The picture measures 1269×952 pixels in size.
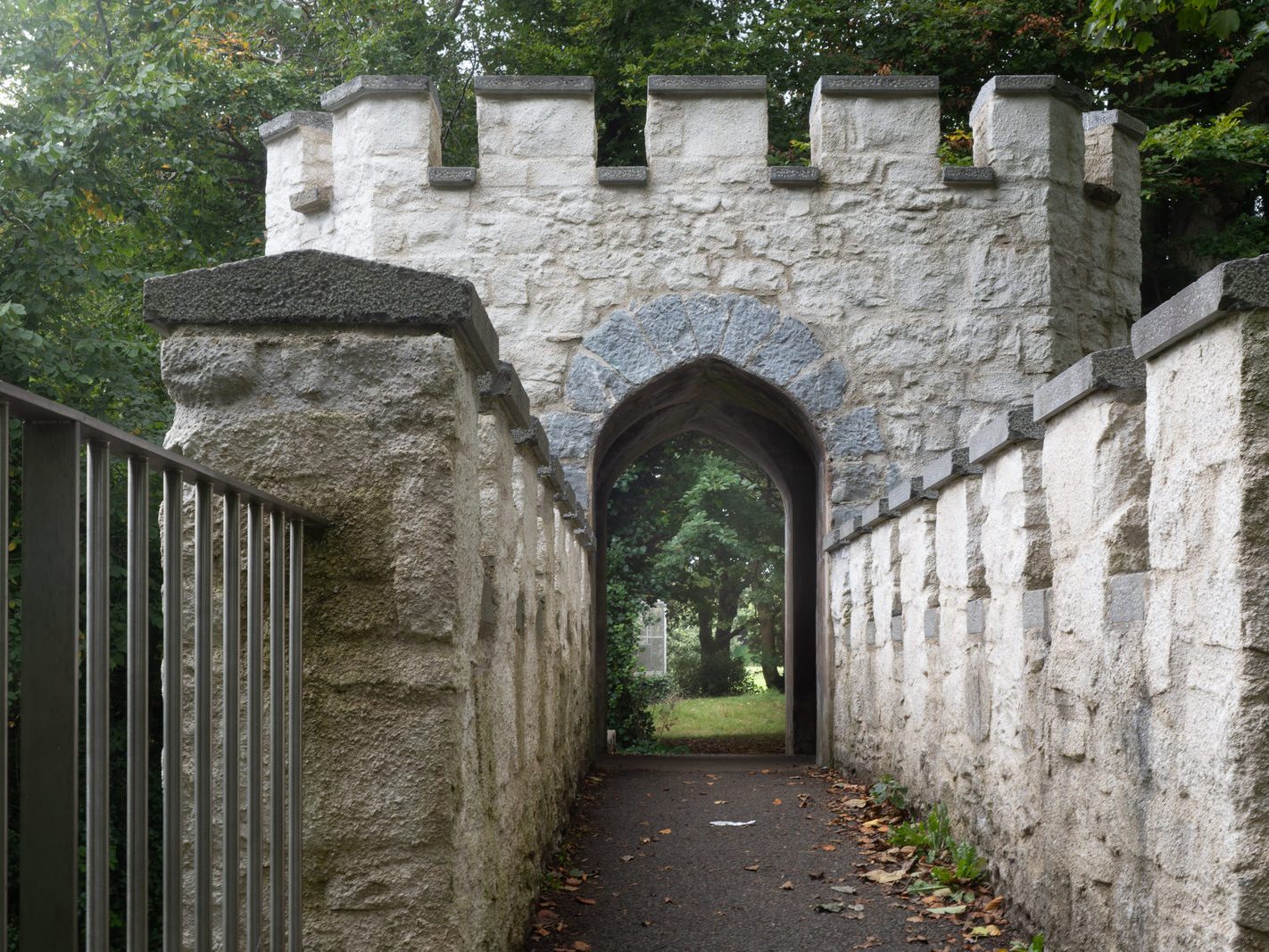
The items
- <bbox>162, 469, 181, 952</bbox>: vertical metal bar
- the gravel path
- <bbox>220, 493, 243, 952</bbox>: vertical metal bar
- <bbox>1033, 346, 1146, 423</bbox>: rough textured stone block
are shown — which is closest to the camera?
<bbox>162, 469, 181, 952</bbox>: vertical metal bar

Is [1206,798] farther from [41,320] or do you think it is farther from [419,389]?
[41,320]

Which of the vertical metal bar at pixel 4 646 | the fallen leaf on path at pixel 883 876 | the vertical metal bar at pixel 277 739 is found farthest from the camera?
the fallen leaf on path at pixel 883 876

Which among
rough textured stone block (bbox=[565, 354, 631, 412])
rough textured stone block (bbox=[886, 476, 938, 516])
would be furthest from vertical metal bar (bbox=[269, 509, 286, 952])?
rough textured stone block (bbox=[565, 354, 631, 412])

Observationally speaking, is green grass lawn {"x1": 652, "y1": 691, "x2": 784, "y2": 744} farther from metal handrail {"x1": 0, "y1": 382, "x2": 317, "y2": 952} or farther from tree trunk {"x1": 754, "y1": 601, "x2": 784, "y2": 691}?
metal handrail {"x1": 0, "y1": 382, "x2": 317, "y2": 952}

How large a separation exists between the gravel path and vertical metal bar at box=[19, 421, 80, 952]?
246cm

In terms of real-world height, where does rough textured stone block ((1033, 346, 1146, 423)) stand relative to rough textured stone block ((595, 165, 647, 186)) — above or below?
below

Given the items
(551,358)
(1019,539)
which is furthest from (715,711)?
(1019,539)

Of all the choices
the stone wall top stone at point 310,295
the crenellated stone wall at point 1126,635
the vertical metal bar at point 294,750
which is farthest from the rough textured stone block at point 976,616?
the vertical metal bar at point 294,750

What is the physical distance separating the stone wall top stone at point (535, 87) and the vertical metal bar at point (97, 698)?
24.7 ft

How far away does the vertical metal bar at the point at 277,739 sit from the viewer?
6.38 ft

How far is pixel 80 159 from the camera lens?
8.75 meters

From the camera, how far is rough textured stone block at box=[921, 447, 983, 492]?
436 centimetres

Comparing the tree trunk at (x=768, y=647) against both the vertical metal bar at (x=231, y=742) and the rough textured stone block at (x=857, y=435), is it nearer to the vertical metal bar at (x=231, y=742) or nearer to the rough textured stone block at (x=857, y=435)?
the rough textured stone block at (x=857, y=435)

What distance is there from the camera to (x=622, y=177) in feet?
28.0
